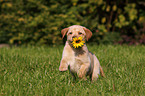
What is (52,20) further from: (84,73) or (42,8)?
(84,73)

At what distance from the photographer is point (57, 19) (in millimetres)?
9180

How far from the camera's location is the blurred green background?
360 inches

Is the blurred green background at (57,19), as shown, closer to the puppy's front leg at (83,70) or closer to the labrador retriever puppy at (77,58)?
the labrador retriever puppy at (77,58)

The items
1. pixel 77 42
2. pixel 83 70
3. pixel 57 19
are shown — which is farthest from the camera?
pixel 57 19

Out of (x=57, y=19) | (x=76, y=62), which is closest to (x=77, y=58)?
(x=76, y=62)

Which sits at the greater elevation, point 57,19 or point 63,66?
point 57,19

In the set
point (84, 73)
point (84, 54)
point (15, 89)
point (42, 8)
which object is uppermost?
point (42, 8)

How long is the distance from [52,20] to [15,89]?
20.2 ft

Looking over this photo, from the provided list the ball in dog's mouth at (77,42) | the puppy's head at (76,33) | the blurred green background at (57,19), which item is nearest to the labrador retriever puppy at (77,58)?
the puppy's head at (76,33)

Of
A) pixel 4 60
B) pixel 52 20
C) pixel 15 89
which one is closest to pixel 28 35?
pixel 52 20

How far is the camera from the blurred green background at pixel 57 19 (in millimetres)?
9156

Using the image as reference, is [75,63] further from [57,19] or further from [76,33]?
[57,19]

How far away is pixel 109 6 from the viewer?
390 inches

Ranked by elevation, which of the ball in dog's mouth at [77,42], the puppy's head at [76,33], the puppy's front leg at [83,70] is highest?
the puppy's head at [76,33]
